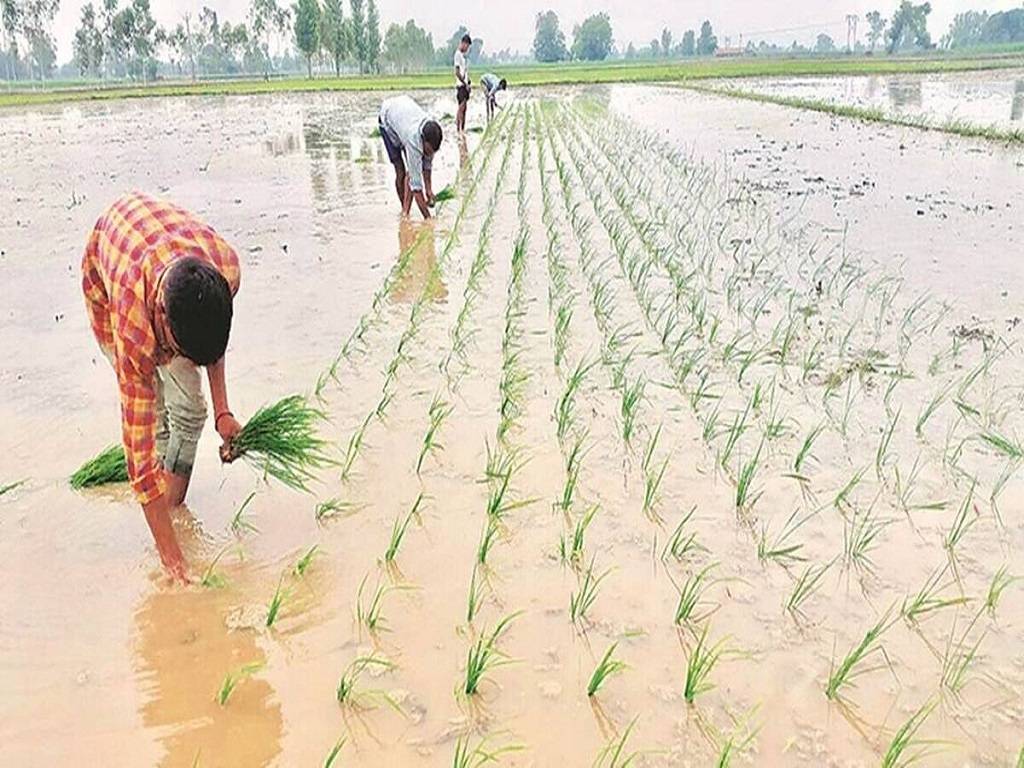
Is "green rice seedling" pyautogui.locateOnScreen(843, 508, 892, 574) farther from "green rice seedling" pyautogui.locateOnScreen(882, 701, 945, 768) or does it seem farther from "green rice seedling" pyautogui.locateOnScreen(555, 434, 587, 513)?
"green rice seedling" pyautogui.locateOnScreen(555, 434, 587, 513)

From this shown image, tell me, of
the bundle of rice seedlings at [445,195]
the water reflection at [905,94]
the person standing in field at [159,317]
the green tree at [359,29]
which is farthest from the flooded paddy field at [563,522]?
the green tree at [359,29]

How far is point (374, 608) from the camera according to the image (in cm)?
240

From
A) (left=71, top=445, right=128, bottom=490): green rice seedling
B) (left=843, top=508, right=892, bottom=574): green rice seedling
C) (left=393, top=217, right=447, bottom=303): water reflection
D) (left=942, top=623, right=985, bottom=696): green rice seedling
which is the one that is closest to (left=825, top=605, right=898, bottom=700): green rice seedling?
(left=942, top=623, right=985, bottom=696): green rice seedling

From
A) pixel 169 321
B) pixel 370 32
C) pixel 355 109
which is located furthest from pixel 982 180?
pixel 370 32

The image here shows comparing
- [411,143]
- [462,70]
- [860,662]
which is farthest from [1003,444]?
[462,70]

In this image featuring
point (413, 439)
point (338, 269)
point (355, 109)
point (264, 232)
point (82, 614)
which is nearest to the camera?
point (82, 614)

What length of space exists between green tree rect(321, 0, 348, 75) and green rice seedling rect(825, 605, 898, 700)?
5933cm

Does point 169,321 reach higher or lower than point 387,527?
higher

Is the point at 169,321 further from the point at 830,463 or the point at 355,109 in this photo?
the point at 355,109

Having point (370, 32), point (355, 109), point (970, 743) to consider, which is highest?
point (370, 32)

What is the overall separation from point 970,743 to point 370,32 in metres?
68.4

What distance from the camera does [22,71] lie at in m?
111

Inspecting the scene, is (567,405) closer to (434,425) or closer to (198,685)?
(434,425)

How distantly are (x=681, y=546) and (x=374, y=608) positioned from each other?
0.95 m
